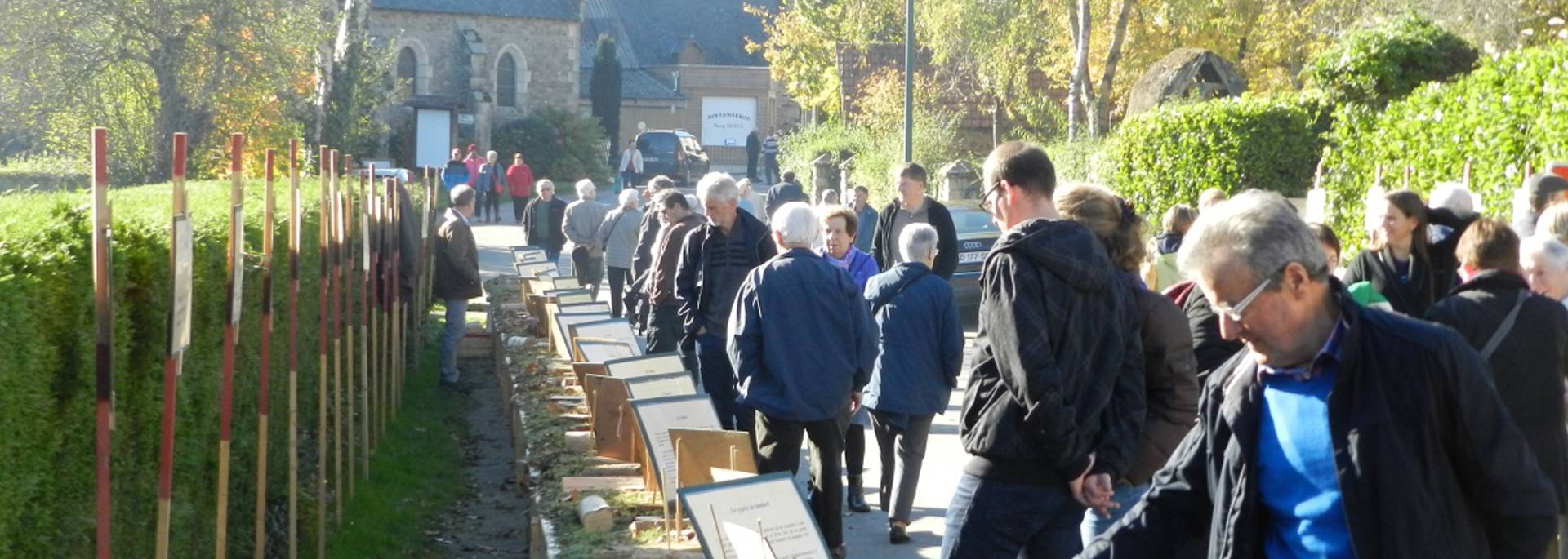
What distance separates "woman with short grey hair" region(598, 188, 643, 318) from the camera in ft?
61.6

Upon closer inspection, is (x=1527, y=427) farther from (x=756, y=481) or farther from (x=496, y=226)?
(x=496, y=226)

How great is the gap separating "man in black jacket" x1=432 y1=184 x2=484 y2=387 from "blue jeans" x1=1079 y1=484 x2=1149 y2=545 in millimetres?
10679

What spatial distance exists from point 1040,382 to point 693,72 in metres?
85.9

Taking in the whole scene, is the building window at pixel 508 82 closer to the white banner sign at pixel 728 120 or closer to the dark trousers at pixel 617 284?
the white banner sign at pixel 728 120

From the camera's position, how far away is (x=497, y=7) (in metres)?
70.2

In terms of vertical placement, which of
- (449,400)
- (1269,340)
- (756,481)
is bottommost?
(449,400)

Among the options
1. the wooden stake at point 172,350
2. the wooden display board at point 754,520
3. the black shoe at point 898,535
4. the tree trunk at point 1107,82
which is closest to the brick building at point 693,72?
the tree trunk at point 1107,82

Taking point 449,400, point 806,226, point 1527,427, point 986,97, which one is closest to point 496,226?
point 986,97

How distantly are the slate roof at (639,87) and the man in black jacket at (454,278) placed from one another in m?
65.6

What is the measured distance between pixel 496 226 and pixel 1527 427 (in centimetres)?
3710

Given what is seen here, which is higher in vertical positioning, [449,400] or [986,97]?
[986,97]

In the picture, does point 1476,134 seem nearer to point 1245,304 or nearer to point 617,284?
point 617,284

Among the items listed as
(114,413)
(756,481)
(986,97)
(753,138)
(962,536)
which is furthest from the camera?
(753,138)

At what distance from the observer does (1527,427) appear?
6.00 metres
